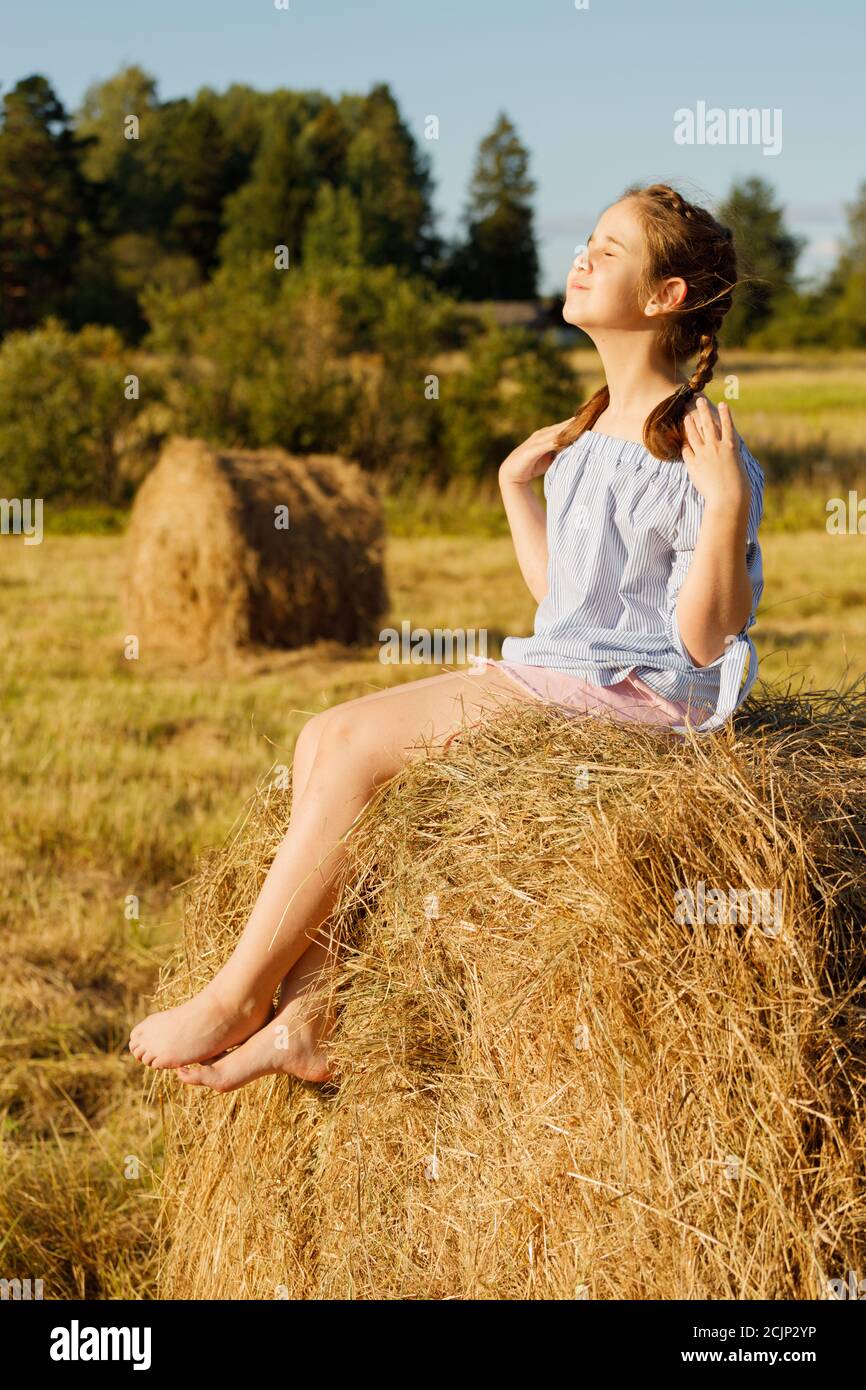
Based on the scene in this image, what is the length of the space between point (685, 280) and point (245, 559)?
695 centimetres

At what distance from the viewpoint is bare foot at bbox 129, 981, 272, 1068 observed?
2.80m

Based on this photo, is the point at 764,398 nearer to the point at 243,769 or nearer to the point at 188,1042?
the point at 243,769

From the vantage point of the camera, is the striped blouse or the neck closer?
the striped blouse

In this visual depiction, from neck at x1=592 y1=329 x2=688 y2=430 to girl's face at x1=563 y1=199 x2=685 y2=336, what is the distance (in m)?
0.04

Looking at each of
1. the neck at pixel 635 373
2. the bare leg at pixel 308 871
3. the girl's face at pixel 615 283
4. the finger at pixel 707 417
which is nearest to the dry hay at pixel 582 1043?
the bare leg at pixel 308 871

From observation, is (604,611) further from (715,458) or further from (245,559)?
(245,559)

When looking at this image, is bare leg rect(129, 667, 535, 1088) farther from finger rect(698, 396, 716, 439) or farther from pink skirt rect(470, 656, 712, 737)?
finger rect(698, 396, 716, 439)

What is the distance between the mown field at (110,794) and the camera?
3564 mm

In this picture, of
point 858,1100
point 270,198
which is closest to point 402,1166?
point 858,1100

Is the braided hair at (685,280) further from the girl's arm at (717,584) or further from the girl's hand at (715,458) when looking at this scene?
the girl's arm at (717,584)

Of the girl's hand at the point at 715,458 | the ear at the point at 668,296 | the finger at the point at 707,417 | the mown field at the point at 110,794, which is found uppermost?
the ear at the point at 668,296

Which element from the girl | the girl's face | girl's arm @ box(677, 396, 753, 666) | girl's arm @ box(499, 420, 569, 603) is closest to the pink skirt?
the girl

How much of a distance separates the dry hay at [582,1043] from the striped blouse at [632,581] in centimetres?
17

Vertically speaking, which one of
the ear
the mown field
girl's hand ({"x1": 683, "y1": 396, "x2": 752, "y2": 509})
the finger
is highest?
the ear
